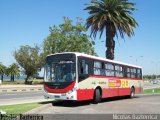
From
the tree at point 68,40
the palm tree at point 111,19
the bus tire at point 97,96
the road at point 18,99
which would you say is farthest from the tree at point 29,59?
the bus tire at point 97,96

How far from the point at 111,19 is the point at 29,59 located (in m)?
43.4

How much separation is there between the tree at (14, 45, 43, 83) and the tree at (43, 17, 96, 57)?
11612mm

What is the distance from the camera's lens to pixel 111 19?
4450cm

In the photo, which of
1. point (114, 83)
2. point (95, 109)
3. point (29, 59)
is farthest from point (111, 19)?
point (29, 59)

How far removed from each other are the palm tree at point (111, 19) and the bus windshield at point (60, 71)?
22780 millimetres

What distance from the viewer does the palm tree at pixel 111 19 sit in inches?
1767

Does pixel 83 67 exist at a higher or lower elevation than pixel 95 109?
higher

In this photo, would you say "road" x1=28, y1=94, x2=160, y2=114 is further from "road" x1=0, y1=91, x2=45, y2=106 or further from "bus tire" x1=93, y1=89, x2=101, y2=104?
"road" x1=0, y1=91, x2=45, y2=106

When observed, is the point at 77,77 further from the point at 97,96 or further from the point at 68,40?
the point at 68,40

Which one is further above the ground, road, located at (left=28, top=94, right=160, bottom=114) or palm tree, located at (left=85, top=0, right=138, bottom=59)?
palm tree, located at (left=85, top=0, right=138, bottom=59)

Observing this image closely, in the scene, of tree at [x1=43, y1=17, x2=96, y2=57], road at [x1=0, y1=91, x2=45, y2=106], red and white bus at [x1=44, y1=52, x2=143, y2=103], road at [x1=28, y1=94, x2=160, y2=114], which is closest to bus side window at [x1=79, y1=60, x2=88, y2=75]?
red and white bus at [x1=44, y1=52, x2=143, y2=103]

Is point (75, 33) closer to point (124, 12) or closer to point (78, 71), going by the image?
point (124, 12)

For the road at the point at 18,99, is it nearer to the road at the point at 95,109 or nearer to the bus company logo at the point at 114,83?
the road at the point at 95,109

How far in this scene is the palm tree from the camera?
44.9 m
